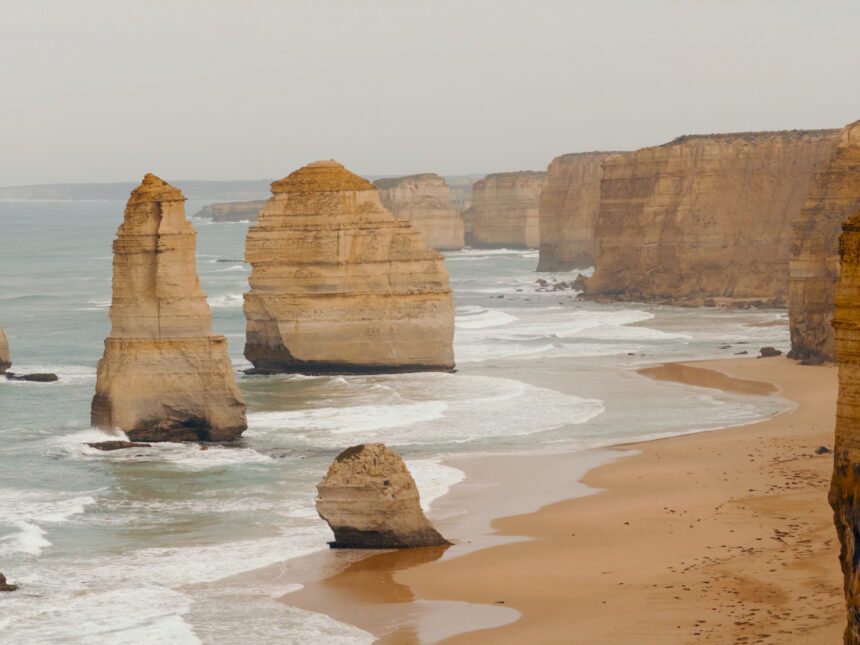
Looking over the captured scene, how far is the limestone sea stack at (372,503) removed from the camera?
872 inches

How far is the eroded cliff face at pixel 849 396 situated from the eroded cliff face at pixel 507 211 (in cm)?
12191

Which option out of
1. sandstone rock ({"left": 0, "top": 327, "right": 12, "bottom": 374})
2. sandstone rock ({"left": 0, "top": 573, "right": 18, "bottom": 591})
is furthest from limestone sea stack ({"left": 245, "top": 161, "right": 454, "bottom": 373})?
sandstone rock ({"left": 0, "top": 573, "right": 18, "bottom": 591})

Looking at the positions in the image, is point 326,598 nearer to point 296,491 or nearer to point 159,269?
point 296,491

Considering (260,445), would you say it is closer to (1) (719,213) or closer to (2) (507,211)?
(1) (719,213)

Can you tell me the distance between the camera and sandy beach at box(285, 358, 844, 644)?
17844 millimetres

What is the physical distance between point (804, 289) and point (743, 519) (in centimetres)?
2368

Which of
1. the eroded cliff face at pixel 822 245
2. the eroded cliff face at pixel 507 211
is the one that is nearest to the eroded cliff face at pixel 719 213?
the eroded cliff face at pixel 822 245

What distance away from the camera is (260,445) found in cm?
3266

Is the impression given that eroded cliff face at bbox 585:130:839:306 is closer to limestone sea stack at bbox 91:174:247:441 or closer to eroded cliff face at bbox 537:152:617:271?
eroded cliff face at bbox 537:152:617:271

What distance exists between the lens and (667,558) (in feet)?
69.7

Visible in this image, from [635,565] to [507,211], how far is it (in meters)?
120

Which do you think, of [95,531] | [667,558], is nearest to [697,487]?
[667,558]

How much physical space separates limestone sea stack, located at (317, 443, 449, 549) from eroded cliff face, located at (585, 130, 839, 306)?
51115 millimetres

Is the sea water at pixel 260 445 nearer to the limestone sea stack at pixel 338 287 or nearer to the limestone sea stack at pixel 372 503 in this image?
the limestone sea stack at pixel 372 503
